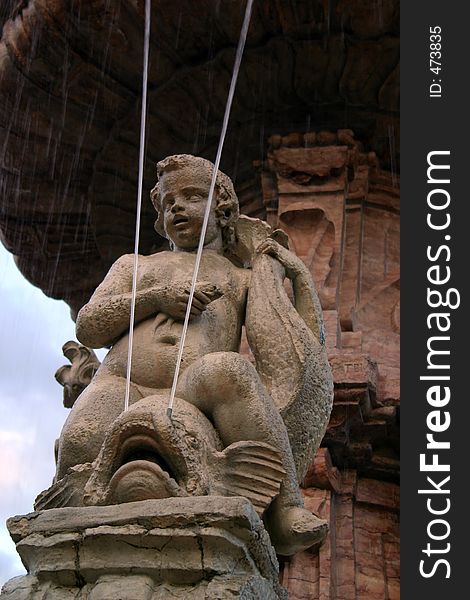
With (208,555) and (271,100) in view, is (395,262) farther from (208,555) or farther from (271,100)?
(208,555)

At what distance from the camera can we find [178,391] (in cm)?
383

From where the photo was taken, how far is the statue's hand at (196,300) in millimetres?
4047

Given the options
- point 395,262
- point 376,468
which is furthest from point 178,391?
point 395,262

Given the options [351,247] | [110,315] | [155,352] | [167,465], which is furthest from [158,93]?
[167,465]

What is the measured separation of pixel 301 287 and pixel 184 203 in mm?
629

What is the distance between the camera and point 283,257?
4477 millimetres

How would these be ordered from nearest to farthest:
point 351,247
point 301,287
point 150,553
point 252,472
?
Result: 1. point 150,553
2. point 252,472
3. point 301,287
4. point 351,247

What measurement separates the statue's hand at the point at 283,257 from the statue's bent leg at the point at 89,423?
36.7 inches

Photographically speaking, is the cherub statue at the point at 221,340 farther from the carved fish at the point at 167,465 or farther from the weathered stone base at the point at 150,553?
the weathered stone base at the point at 150,553

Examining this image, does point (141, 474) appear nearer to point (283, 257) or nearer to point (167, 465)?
point (167, 465)

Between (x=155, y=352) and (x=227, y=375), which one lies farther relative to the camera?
(x=155, y=352)

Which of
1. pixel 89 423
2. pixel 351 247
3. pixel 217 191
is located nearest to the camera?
pixel 89 423

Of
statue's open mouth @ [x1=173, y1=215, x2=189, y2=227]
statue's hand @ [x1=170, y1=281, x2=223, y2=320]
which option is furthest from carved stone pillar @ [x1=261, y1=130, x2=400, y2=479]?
statue's hand @ [x1=170, y1=281, x2=223, y2=320]

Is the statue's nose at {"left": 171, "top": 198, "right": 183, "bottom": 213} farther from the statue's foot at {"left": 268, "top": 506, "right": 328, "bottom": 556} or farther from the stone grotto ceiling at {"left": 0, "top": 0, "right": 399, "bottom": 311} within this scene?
the stone grotto ceiling at {"left": 0, "top": 0, "right": 399, "bottom": 311}
